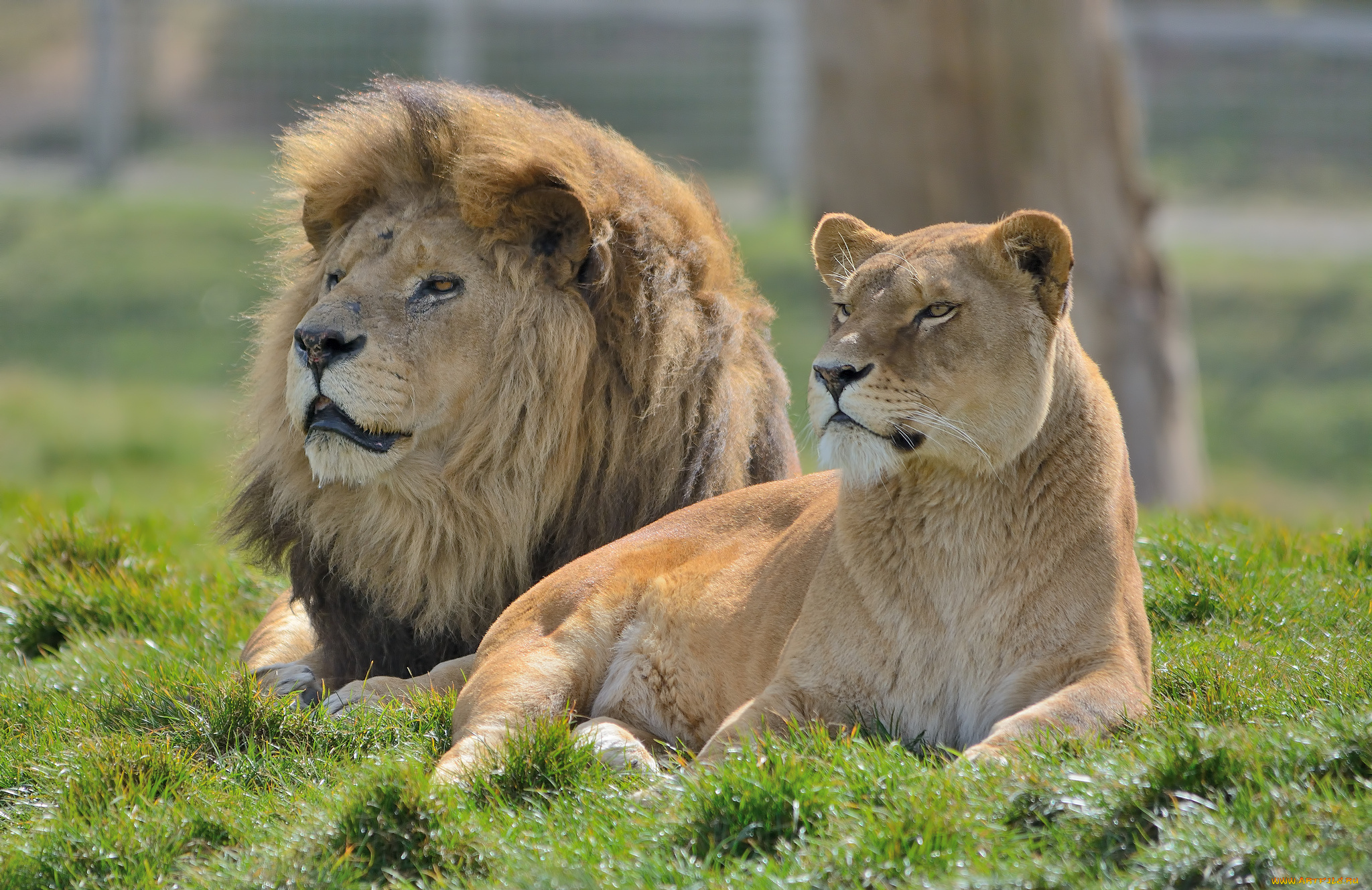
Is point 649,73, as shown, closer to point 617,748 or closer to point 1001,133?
point 1001,133

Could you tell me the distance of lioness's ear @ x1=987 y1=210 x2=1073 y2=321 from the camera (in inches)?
143

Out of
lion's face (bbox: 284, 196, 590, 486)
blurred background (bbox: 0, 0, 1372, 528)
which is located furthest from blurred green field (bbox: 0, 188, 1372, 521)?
lion's face (bbox: 284, 196, 590, 486)

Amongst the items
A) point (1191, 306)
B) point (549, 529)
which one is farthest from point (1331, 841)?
point (1191, 306)

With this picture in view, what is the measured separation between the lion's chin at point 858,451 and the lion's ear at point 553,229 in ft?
4.94

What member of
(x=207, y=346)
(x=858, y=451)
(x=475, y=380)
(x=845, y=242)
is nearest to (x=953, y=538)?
(x=858, y=451)

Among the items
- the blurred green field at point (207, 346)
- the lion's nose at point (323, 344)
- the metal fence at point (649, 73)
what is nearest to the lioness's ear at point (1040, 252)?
the lion's nose at point (323, 344)

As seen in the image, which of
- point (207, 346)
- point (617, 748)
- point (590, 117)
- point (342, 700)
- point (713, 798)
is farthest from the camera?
point (590, 117)

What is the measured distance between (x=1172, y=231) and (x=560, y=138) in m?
15.7

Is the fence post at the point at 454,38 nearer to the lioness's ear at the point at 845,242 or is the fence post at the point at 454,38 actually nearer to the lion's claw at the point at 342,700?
the lion's claw at the point at 342,700

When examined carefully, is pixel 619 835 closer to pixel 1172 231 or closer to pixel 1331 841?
pixel 1331 841

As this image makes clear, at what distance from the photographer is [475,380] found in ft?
15.7

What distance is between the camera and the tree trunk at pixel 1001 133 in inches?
382

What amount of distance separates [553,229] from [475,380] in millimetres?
543

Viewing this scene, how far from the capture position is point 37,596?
5910mm
